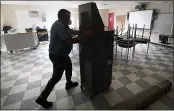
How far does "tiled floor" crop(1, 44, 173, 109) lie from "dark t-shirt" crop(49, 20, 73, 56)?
0.82 meters

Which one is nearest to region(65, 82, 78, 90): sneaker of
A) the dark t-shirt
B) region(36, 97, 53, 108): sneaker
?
region(36, 97, 53, 108): sneaker

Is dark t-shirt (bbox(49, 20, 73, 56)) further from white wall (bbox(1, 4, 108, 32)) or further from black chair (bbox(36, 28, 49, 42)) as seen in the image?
white wall (bbox(1, 4, 108, 32))

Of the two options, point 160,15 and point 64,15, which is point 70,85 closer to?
point 64,15

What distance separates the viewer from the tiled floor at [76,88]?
177 cm

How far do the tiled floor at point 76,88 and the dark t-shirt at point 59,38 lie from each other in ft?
2.70

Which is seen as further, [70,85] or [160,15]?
[160,15]

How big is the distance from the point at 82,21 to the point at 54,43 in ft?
1.69

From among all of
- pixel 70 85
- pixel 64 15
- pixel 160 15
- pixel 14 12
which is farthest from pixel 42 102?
pixel 14 12

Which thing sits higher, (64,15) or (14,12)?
(14,12)

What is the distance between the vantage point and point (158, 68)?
291cm

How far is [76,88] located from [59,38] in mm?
1086

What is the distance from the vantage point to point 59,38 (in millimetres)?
1549

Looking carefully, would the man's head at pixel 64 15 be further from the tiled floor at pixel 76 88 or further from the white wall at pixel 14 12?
the white wall at pixel 14 12

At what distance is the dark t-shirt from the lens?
4.75 feet
